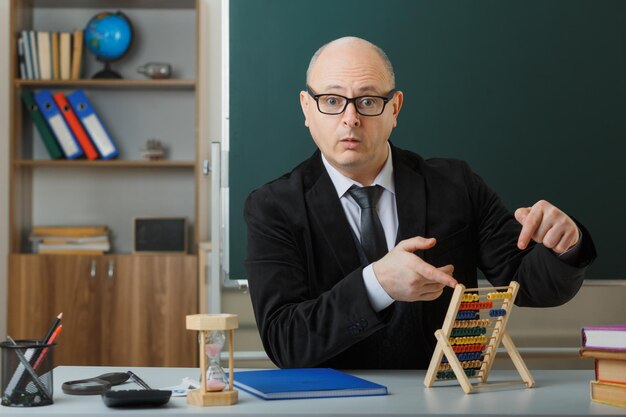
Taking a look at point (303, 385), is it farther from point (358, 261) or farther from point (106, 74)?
point (106, 74)

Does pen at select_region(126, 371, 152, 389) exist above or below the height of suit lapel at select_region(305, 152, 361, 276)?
below

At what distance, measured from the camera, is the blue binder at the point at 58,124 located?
176 inches

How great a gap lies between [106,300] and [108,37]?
4.51ft

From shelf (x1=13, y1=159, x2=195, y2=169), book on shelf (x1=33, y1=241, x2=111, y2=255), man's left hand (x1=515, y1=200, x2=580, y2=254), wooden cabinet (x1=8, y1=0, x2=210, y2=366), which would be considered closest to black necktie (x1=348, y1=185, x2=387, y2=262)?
man's left hand (x1=515, y1=200, x2=580, y2=254)

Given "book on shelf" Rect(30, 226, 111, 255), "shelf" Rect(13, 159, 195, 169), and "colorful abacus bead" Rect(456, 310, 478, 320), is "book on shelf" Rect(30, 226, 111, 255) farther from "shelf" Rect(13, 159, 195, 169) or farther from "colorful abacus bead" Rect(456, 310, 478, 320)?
"colorful abacus bead" Rect(456, 310, 478, 320)

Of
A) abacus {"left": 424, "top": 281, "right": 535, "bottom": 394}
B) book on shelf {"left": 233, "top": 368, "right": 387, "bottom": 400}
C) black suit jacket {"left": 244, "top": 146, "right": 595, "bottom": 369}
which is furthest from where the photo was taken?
black suit jacket {"left": 244, "top": 146, "right": 595, "bottom": 369}

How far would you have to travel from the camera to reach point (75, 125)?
4508 millimetres

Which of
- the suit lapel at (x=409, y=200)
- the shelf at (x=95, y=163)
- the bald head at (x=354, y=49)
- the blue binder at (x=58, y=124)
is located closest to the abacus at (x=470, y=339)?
the suit lapel at (x=409, y=200)

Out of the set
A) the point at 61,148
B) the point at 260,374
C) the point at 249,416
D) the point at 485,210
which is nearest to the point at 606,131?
the point at 485,210

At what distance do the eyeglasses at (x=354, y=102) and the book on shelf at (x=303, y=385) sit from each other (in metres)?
0.75

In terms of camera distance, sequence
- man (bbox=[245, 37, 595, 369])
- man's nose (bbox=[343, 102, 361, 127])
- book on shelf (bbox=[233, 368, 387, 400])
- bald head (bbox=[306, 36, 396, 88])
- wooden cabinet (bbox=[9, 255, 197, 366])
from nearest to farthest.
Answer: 1. book on shelf (bbox=[233, 368, 387, 400])
2. man (bbox=[245, 37, 595, 369])
3. man's nose (bbox=[343, 102, 361, 127])
4. bald head (bbox=[306, 36, 396, 88])
5. wooden cabinet (bbox=[9, 255, 197, 366])

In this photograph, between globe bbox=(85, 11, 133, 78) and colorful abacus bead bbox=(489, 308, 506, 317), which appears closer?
colorful abacus bead bbox=(489, 308, 506, 317)

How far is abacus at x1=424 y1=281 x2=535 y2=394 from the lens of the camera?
1.53 metres

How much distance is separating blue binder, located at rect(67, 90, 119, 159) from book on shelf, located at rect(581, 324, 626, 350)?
11.3 ft
